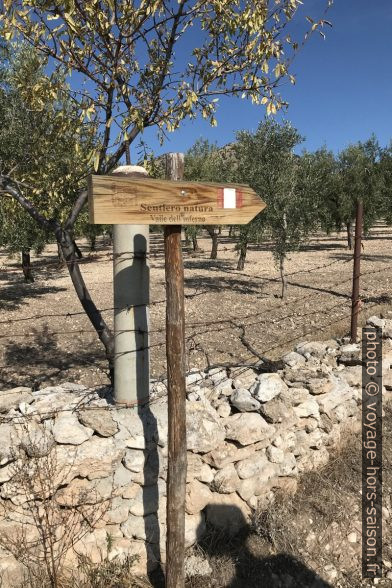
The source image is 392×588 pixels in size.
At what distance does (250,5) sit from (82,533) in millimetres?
5550

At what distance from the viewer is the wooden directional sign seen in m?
2.63

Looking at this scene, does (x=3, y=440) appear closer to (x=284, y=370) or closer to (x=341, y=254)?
(x=284, y=370)

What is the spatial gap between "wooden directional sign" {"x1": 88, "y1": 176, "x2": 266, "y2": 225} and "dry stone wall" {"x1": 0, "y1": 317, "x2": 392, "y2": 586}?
6.07 ft

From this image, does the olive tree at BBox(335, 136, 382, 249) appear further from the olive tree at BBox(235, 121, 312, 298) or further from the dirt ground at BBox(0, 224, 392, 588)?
the olive tree at BBox(235, 121, 312, 298)

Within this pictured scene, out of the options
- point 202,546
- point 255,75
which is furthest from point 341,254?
point 202,546

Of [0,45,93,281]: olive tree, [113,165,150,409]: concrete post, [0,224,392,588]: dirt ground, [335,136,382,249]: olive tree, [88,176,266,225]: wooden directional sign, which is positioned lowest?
[0,224,392,588]: dirt ground

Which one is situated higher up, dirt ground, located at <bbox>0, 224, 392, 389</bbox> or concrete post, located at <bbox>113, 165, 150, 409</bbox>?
concrete post, located at <bbox>113, 165, 150, 409</bbox>

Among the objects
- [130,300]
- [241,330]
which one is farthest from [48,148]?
[241,330]

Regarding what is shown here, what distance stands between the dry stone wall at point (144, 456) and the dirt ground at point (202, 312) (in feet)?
2.32

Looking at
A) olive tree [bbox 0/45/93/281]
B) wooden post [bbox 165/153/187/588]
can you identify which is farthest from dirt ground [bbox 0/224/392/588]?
olive tree [bbox 0/45/93/281]

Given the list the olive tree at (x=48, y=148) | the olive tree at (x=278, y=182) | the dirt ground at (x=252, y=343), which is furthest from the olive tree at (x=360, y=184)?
the olive tree at (x=48, y=148)

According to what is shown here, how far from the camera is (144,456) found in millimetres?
3658

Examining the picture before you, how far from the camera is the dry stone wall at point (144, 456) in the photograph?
11.0ft

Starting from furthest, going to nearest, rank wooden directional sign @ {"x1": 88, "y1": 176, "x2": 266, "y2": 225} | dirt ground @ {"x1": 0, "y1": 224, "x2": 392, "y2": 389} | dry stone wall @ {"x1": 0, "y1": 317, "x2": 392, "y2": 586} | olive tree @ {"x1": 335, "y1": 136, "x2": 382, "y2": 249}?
olive tree @ {"x1": 335, "y1": 136, "x2": 382, "y2": 249} → dirt ground @ {"x1": 0, "y1": 224, "x2": 392, "y2": 389} → dry stone wall @ {"x1": 0, "y1": 317, "x2": 392, "y2": 586} → wooden directional sign @ {"x1": 88, "y1": 176, "x2": 266, "y2": 225}
